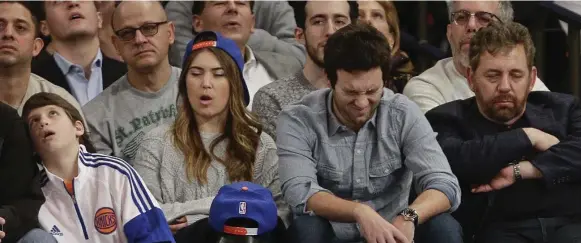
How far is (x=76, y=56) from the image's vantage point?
519 centimetres

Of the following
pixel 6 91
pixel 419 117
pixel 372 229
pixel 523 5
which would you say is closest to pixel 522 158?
pixel 419 117

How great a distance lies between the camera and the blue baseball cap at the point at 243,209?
12.0 ft

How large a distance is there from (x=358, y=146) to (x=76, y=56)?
1.81m

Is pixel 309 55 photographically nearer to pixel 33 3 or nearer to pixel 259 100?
pixel 259 100

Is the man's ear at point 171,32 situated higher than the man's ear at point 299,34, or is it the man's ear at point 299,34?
the man's ear at point 171,32

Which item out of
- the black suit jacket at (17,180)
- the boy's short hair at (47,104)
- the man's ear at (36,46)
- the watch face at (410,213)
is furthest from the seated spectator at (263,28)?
the watch face at (410,213)

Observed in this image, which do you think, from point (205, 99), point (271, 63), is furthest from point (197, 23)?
point (205, 99)

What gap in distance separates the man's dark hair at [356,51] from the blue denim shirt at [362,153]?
0.15m

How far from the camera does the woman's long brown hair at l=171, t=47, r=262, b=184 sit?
4137mm

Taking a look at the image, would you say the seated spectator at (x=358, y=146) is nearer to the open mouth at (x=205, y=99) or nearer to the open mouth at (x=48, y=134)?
the open mouth at (x=205, y=99)

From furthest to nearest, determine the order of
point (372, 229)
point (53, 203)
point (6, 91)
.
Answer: point (6, 91)
point (53, 203)
point (372, 229)

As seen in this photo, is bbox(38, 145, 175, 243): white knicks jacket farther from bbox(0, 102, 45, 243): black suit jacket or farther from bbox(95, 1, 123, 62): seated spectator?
bbox(95, 1, 123, 62): seated spectator

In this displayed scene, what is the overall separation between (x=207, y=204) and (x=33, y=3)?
1952mm

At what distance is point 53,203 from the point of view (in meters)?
3.86
